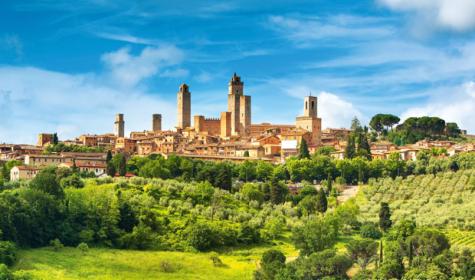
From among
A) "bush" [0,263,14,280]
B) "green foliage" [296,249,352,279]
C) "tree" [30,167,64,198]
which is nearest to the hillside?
"green foliage" [296,249,352,279]

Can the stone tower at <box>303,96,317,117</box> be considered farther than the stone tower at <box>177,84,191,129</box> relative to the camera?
No

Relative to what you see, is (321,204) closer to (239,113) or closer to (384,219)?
(384,219)

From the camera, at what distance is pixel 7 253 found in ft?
112

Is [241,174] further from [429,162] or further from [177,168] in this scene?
[429,162]

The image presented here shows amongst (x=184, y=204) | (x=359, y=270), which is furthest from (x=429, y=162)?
(x=359, y=270)

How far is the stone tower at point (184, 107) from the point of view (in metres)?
93.4

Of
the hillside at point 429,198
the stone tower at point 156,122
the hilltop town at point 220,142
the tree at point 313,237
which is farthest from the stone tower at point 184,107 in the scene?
the tree at point 313,237

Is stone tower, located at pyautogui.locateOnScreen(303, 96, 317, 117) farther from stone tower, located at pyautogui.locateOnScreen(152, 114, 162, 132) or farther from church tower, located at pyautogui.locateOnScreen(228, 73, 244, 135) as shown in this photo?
stone tower, located at pyautogui.locateOnScreen(152, 114, 162, 132)

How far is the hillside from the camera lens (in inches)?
1821

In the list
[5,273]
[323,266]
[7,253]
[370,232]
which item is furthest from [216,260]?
[5,273]

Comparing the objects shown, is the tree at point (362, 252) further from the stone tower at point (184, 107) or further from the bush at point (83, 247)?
the stone tower at point (184, 107)

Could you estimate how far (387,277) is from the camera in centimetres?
3281

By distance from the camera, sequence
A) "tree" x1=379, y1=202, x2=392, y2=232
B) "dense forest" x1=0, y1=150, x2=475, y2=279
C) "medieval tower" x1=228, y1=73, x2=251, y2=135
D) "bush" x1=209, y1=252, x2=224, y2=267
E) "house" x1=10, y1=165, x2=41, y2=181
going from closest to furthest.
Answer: "dense forest" x1=0, y1=150, x2=475, y2=279, "bush" x1=209, y1=252, x2=224, y2=267, "tree" x1=379, y1=202, x2=392, y2=232, "house" x1=10, y1=165, x2=41, y2=181, "medieval tower" x1=228, y1=73, x2=251, y2=135

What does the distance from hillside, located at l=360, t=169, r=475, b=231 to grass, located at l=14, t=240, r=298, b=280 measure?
1127cm
